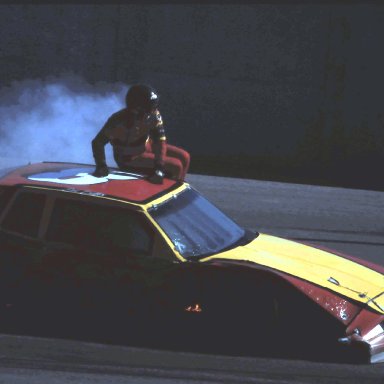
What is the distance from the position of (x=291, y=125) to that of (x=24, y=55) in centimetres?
494

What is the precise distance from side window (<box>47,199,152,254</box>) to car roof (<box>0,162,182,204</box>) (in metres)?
0.13

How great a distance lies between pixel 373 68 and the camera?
1892cm

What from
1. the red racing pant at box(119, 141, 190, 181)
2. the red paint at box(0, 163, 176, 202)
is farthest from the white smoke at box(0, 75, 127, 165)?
the red paint at box(0, 163, 176, 202)

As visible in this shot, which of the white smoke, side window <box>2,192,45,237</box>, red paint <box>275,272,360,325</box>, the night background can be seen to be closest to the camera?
red paint <box>275,272,360,325</box>

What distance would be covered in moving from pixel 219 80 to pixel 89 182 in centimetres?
1095

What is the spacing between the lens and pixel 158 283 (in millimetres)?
7848

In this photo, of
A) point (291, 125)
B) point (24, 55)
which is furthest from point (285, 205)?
point (24, 55)

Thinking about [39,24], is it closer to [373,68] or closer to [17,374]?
[373,68]

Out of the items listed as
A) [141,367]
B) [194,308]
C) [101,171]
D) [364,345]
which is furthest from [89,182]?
[364,345]

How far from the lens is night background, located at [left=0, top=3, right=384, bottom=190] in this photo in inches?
744

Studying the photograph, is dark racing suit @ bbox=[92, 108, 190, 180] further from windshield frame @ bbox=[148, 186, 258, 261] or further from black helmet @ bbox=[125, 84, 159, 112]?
windshield frame @ bbox=[148, 186, 258, 261]

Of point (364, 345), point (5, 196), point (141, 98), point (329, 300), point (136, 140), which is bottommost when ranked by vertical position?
point (364, 345)

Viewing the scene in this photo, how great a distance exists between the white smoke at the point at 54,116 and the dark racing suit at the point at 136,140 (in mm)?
8441

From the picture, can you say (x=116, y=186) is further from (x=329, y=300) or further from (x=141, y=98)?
(x=329, y=300)
